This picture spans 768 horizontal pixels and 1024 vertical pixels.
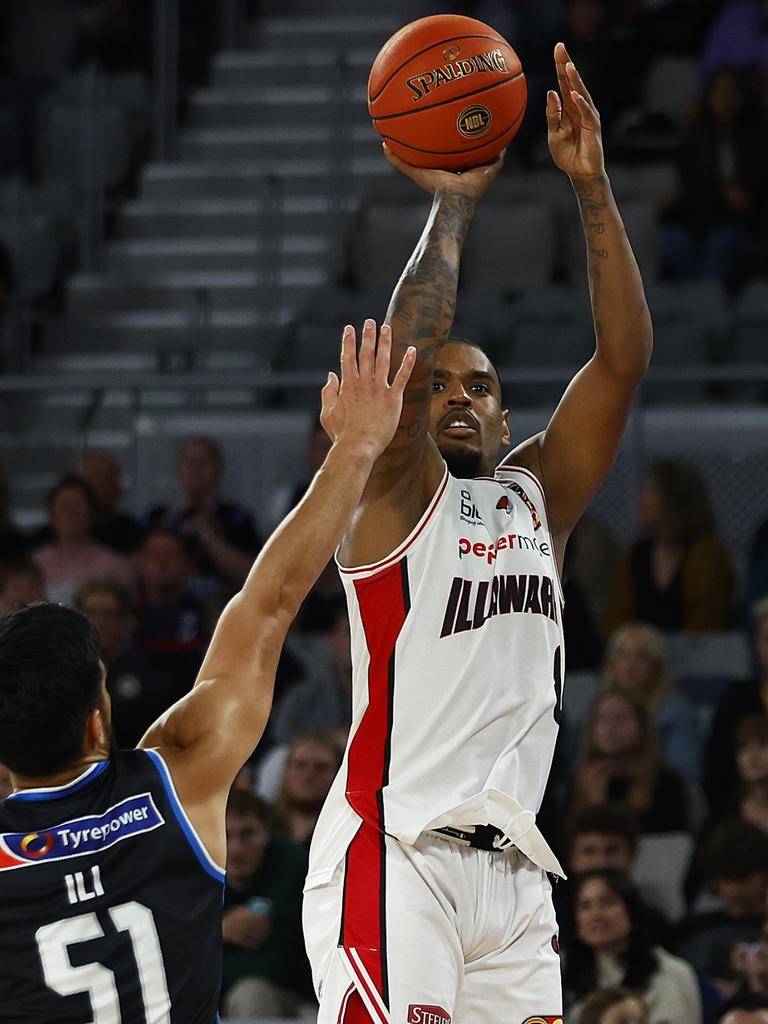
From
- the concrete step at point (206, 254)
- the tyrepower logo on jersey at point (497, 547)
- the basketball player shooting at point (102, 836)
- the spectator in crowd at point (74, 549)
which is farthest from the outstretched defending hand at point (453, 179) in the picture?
the concrete step at point (206, 254)

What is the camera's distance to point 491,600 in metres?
4.50

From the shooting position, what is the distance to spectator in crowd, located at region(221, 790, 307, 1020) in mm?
7242

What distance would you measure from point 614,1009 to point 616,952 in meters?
0.48

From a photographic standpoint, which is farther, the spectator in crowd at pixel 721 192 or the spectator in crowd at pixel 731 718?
the spectator in crowd at pixel 721 192

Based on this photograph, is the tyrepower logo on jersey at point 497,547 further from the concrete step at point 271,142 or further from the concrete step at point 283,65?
the concrete step at point 283,65

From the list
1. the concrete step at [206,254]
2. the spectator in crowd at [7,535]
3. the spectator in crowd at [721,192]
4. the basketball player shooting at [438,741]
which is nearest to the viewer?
the basketball player shooting at [438,741]

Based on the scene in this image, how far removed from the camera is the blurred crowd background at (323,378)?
25.0 ft

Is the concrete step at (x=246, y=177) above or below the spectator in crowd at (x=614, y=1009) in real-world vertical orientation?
above

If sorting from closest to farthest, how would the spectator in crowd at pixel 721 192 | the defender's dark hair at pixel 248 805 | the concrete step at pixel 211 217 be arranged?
the defender's dark hair at pixel 248 805 → the spectator in crowd at pixel 721 192 → the concrete step at pixel 211 217

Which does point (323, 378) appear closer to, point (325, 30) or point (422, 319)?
point (422, 319)

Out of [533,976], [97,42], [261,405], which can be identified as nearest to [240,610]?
[533,976]

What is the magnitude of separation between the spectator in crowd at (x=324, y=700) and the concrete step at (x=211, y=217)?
5.58m

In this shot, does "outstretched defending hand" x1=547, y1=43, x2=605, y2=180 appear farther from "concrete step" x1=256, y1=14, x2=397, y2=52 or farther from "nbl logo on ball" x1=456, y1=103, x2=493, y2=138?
"concrete step" x1=256, y1=14, x2=397, y2=52

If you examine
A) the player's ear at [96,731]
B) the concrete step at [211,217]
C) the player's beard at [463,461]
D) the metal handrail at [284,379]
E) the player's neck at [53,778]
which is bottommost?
the player's neck at [53,778]
